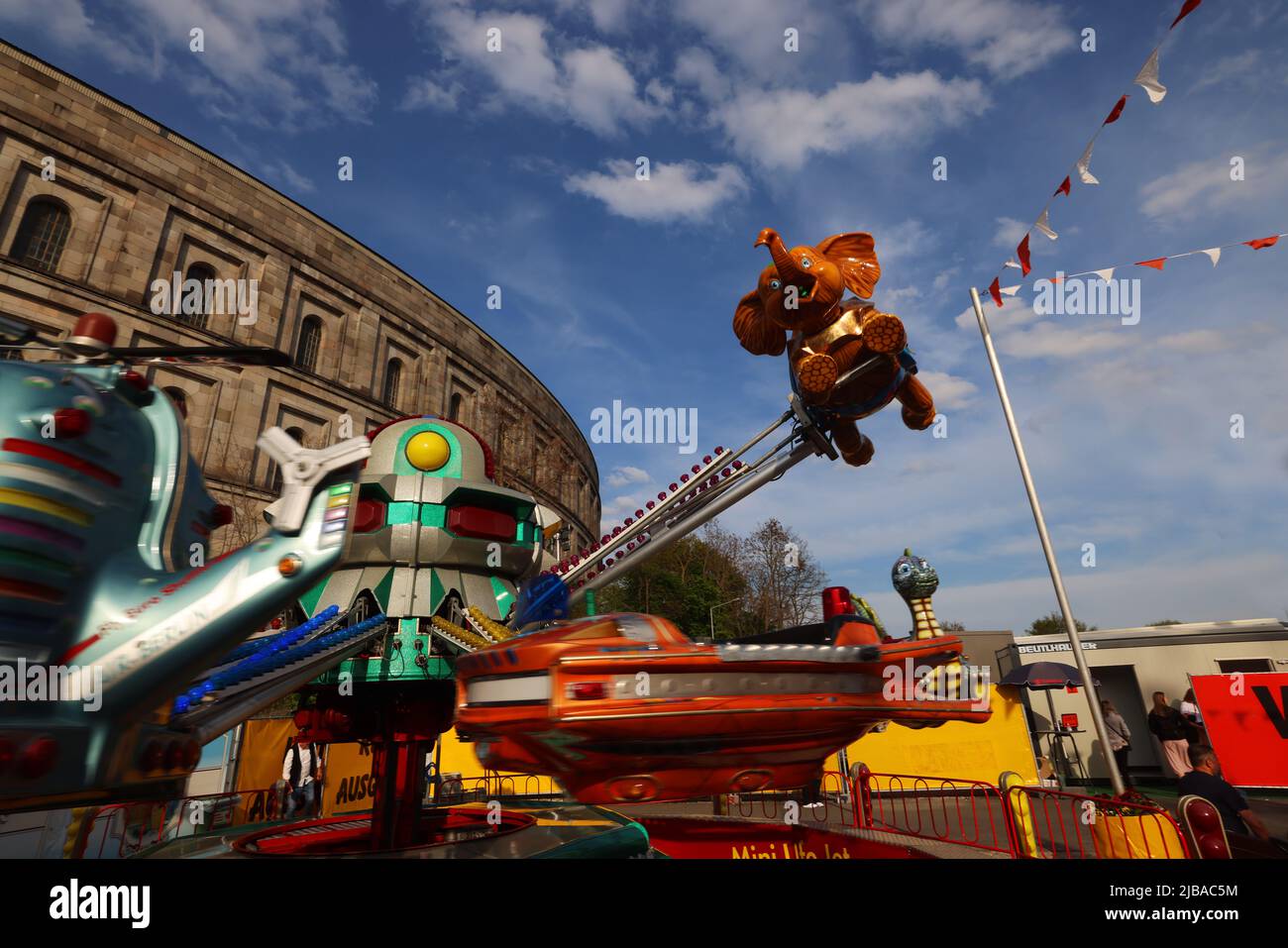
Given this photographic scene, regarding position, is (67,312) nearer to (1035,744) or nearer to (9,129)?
(9,129)

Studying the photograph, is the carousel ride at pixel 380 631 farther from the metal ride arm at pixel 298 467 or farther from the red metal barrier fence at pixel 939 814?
the red metal barrier fence at pixel 939 814

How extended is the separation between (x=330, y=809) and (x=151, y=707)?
10.4 metres

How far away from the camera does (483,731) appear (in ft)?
11.2

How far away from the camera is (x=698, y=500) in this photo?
24.9 ft

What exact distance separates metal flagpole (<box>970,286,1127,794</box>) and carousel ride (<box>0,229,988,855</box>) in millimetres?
2994

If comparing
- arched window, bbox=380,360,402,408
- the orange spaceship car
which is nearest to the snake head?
the orange spaceship car

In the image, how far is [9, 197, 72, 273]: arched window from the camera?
63.2 feet

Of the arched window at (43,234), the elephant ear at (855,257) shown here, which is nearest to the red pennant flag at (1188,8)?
the elephant ear at (855,257)

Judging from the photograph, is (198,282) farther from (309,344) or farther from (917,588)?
(917,588)

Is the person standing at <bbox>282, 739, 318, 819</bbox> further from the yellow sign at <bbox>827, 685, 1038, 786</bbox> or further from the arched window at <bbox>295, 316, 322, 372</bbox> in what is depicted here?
the arched window at <bbox>295, 316, 322, 372</bbox>

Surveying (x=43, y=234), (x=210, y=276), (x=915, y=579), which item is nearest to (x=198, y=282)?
(x=210, y=276)

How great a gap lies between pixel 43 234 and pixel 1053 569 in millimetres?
27711
